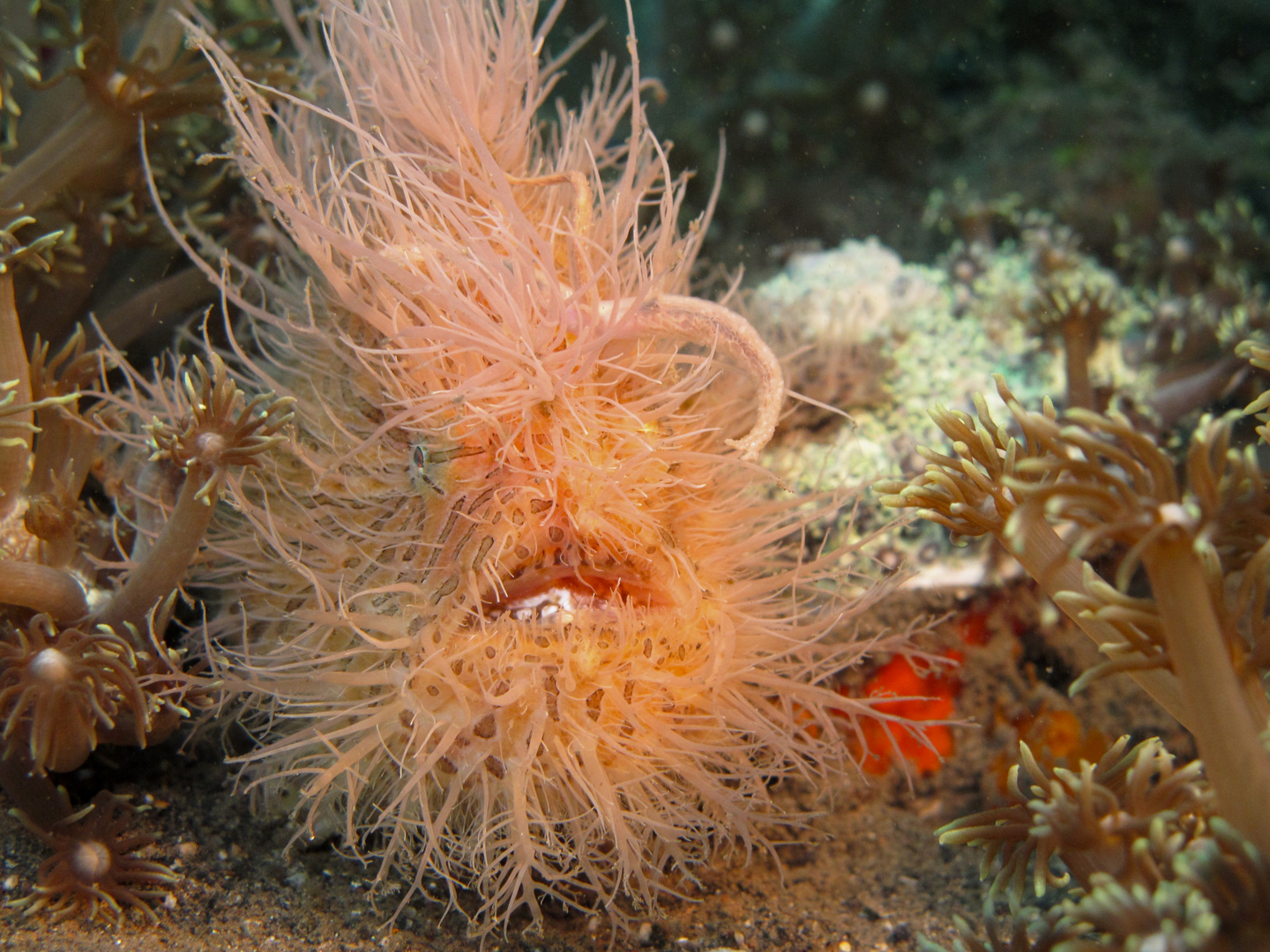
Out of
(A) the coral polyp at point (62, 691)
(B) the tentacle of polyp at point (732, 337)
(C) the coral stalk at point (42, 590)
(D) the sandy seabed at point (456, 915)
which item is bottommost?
(D) the sandy seabed at point (456, 915)

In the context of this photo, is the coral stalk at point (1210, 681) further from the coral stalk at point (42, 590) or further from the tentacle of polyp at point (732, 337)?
the coral stalk at point (42, 590)

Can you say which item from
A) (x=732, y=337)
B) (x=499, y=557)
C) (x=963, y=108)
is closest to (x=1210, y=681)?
(x=732, y=337)

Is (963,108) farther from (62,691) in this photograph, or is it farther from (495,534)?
(62,691)

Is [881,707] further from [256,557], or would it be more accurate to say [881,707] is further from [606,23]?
[606,23]

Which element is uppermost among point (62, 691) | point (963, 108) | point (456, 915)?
point (963, 108)

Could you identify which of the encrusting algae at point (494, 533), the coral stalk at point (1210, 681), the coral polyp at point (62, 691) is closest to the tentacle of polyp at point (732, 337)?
the encrusting algae at point (494, 533)

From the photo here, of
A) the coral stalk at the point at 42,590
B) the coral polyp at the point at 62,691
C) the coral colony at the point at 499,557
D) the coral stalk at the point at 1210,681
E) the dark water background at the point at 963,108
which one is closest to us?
the coral stalk at the point at 1210,681
